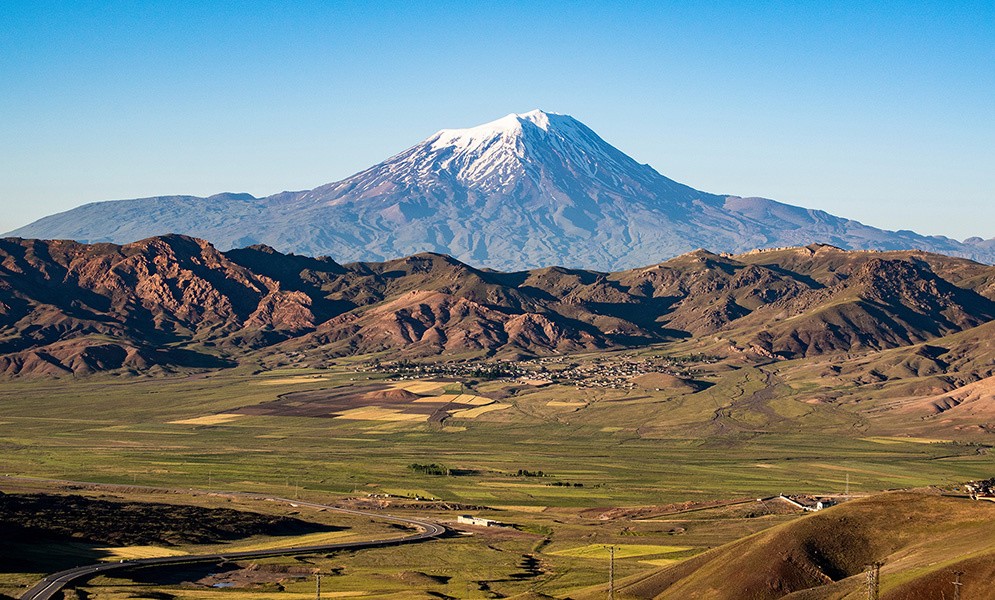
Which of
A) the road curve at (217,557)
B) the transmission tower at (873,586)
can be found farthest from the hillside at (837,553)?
the road curve at (217,557)

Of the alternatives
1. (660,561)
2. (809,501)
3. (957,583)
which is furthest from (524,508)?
(957,583)

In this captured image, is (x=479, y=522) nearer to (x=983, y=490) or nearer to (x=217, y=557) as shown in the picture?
(x=217, y=557)

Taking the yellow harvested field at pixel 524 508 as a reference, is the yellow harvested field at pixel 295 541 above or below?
above

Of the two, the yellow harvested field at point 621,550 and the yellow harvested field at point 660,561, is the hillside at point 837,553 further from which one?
the yellow harvested field at point 621,550

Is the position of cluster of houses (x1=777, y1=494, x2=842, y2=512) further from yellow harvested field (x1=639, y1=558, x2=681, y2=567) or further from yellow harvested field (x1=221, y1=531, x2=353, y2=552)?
yellow harvested field (x1=221, y1=531, x2=353, y2=552)

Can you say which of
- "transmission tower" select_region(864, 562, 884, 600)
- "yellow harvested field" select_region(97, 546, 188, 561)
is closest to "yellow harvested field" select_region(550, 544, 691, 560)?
"yellow harvested field" select_region(97, 546, 188, 561)

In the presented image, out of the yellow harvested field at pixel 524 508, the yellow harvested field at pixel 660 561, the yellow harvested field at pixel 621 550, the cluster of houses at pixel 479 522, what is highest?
the yellow harvested field at pixel 660 561

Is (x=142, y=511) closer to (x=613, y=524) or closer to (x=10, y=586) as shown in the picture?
(x=10, y=586)
